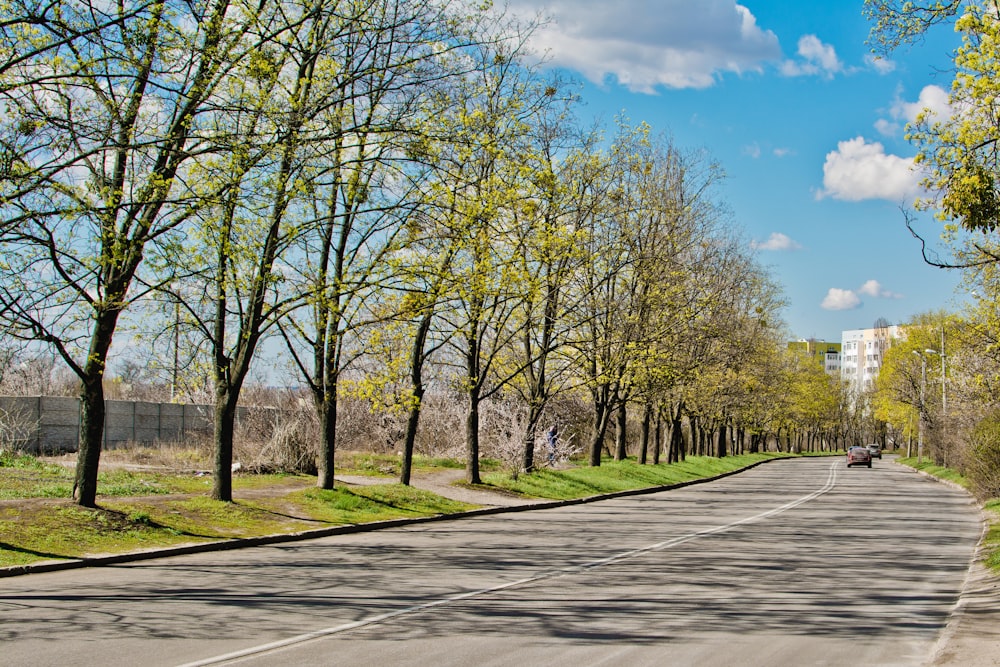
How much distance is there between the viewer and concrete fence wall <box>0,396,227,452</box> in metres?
27.3

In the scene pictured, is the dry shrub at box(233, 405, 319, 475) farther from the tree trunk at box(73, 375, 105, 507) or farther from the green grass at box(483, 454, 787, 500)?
the tree trunk at box(73, 375, 105, 507)

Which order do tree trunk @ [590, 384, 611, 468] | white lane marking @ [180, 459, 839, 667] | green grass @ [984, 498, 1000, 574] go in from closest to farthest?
white lane marking @ [180, 459, 839, 667]
green grass @ [984, 498, 1000, 574]
tree trunk @ [590, 384, 611, 468]

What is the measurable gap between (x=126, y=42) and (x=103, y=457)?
60.6 ft

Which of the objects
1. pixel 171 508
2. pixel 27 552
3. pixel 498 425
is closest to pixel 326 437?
pixel 171 508

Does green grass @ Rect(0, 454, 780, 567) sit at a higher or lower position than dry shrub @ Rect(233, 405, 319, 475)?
lower

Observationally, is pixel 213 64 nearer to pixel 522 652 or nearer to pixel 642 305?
pixel 522 652

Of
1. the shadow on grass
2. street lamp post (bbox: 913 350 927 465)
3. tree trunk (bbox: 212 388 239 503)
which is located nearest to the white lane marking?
the shadow on grass

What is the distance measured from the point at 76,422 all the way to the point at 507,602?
929 inches

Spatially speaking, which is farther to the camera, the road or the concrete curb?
the concrete curb

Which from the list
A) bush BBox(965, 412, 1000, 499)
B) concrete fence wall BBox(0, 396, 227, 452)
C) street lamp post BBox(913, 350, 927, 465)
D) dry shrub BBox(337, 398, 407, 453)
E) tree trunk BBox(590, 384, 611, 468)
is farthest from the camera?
street lamp post BBox(913, 350, 927, 465)

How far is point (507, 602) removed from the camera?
407 inches

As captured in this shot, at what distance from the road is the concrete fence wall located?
14507 millimetres

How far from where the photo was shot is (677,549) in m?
16.0

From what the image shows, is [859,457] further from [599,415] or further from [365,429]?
[365,429]
